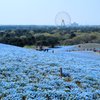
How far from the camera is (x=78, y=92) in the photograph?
16.4m

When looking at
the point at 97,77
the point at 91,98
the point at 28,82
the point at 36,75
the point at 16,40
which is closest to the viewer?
the point at 91,98

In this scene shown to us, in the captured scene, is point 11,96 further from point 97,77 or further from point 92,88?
point 97,77

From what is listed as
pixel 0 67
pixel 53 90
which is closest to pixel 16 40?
pixel 0 67

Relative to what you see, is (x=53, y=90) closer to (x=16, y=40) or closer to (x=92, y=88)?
(x=92, y=88)

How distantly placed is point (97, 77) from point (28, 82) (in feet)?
19.4

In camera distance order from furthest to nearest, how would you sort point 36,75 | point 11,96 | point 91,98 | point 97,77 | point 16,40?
1. point 16,40
2. point 97,77
3. point 36,75
4. point 91,98
5. point 11,96

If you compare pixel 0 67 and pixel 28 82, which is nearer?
pixel 28 82

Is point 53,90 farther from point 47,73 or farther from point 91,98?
point 47,73

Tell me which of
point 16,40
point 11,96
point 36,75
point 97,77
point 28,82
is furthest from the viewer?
point 16,40

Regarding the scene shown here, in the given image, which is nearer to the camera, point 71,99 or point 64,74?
point 71,99

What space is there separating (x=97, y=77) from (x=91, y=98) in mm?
6434

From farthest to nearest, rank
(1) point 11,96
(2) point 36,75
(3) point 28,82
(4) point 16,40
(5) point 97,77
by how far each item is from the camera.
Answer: (4) point 16,40
(5) point 97,77
(2) point 36,75
(3) point 28,82
(1) point 11,96

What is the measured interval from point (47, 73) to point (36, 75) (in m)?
1.50

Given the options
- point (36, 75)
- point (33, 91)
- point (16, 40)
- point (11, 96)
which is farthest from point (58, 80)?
point (16, 40)
